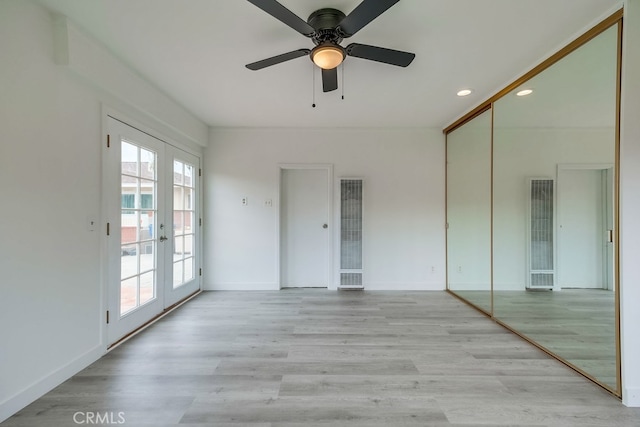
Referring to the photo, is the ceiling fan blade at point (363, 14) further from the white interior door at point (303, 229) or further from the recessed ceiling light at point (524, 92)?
the white interior door at point (303, 229)

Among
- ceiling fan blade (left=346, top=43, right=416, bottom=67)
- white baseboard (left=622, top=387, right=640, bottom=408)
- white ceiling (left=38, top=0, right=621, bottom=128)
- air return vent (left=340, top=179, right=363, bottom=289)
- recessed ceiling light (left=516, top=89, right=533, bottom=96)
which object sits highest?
white ceiling (left=38, top=0, right=621, bottom=128)

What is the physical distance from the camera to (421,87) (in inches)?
108

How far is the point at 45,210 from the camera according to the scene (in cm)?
174

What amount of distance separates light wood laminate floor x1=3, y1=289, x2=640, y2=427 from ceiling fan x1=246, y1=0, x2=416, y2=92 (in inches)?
91.6

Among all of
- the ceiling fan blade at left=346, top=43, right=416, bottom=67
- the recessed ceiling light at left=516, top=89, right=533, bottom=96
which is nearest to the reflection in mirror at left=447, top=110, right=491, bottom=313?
the recessed ceiling light at left=516, top=89, right=533, bottom=96

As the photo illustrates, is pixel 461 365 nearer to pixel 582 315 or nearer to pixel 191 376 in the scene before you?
pixel 582 315

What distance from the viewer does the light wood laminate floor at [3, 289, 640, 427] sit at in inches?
61.7

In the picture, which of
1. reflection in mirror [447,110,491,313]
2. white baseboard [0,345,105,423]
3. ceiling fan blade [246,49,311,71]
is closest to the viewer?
white baseboard [0,345,105,423]

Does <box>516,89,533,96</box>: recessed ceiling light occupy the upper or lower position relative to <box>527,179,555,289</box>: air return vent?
upper

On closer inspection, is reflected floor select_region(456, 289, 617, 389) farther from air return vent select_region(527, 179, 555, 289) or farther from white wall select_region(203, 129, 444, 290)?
white wall select_region(203, 129, 444, 290)


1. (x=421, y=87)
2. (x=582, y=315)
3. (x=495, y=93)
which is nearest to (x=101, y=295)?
(x=421, y=87)

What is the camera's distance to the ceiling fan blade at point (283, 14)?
1329 mm

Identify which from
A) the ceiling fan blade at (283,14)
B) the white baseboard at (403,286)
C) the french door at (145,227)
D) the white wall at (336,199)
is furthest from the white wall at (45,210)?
the white baseboard at (403,286)

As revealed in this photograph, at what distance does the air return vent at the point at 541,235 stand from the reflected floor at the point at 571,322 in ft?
0.47
